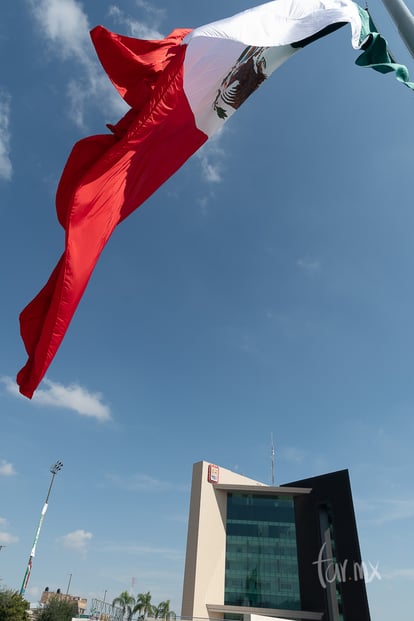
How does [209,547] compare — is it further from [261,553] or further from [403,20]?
[403,20]

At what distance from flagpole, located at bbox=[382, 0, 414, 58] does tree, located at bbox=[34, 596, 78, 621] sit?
57628mm

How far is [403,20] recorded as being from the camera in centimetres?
427

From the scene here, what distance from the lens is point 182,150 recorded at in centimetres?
714

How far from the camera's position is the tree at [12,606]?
40.7 meters

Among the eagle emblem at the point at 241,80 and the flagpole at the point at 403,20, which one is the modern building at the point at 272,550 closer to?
the eagle emblem at the point at 241,80

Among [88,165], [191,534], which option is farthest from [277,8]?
[191,534]

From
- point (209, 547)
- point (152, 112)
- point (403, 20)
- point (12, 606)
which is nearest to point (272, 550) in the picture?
point (209, 547)

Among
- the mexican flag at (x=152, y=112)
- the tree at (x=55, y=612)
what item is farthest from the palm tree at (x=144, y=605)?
the mexican flag at (x=152, y=112)

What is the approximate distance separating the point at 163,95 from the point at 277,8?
1.99 meters

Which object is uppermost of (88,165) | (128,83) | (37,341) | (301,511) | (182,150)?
(301,511)

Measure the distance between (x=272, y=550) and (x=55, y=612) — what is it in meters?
24.9

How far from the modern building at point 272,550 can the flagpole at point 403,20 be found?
124 feet

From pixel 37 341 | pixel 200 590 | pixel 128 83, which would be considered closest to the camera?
pixel 37 341

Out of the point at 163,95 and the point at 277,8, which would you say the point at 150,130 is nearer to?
the point at 163,95
